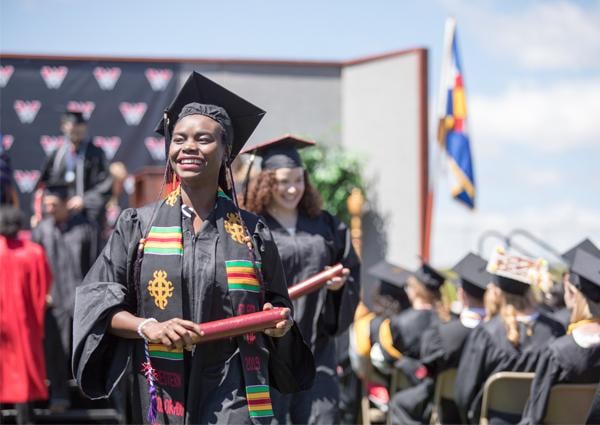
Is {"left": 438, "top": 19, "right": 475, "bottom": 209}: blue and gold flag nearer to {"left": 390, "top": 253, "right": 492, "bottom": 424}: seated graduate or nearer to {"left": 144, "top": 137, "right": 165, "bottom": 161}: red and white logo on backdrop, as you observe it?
{"left": 144, "top": 137, "right": 165, "bottom": 161}: red and white logo on backdrop

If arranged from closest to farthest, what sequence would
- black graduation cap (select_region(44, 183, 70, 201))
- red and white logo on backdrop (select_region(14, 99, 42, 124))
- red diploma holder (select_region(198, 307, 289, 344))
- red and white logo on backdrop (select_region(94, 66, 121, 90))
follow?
1. red diploma holder (select_region(198, 307, 289, 344))
2. black graduation cap (select_region(44, 183, 70, 201))
3. red and white logo on backdrop (select_region(14, 99, 42, 124))
4. red and white logo on backdrop (select_region(94, 66, 121, 90))

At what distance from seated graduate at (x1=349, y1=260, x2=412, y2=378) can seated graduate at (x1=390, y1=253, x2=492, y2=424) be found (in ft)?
2.39

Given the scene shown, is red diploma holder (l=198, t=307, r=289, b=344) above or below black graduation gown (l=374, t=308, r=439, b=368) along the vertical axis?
above

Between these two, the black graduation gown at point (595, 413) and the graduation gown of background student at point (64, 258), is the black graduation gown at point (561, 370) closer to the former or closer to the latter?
the black graduation gown at point (595, 413)

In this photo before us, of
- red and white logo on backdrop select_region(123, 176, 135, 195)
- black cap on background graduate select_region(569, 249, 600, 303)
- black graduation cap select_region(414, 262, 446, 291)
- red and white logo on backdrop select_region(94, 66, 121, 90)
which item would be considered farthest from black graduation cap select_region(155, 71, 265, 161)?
red and white logo on backdrop select_region(94, 66, 121, 90)

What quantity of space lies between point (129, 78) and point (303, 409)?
8.46m

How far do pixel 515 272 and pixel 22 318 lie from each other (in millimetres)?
4404

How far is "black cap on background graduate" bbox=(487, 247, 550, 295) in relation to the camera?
249 inches

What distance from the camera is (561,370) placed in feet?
17.2

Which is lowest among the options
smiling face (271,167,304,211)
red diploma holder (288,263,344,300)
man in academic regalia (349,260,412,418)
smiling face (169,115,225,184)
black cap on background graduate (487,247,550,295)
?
man in academic regalia (349,260,412,418)

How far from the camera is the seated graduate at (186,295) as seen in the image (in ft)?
11.9

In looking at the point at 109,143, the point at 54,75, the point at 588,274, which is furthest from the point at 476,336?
the point at 54,75

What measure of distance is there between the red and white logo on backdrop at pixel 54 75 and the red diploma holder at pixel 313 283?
854 centimetres

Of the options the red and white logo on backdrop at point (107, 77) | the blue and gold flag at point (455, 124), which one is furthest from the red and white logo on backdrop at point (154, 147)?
the blue and gold flag at point (455, 124)
